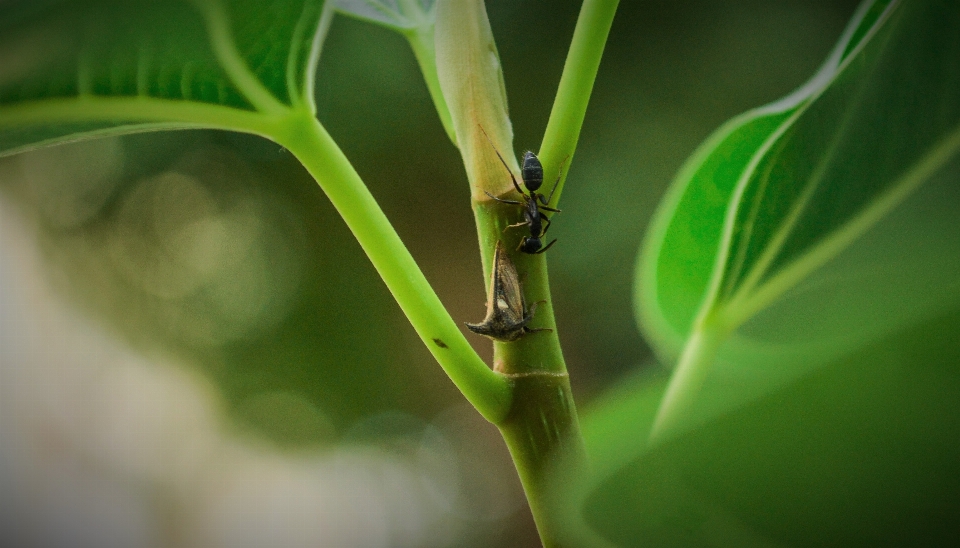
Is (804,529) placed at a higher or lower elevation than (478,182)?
lower

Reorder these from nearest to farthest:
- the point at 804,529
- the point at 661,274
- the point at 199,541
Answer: the point at 804,529 < the point at 661,274 < the point at 199,541

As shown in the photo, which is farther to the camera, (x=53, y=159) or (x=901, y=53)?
(x=53, y=159)

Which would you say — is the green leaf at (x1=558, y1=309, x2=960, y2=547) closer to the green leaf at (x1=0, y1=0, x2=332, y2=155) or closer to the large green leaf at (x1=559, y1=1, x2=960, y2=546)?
the large green leaf at (x1=559, y1=1, x2=960, y2=546)

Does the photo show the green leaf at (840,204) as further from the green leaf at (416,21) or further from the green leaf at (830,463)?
the green leaf at (416,21)

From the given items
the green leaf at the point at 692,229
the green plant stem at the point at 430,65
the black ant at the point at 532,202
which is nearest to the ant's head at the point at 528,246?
the black ant at the point at 532,202

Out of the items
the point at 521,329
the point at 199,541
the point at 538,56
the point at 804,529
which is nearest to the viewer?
the point at 804,529

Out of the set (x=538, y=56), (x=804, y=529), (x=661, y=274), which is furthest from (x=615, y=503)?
(x=538, y=56)

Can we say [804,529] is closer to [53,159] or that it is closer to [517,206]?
[517,206]
